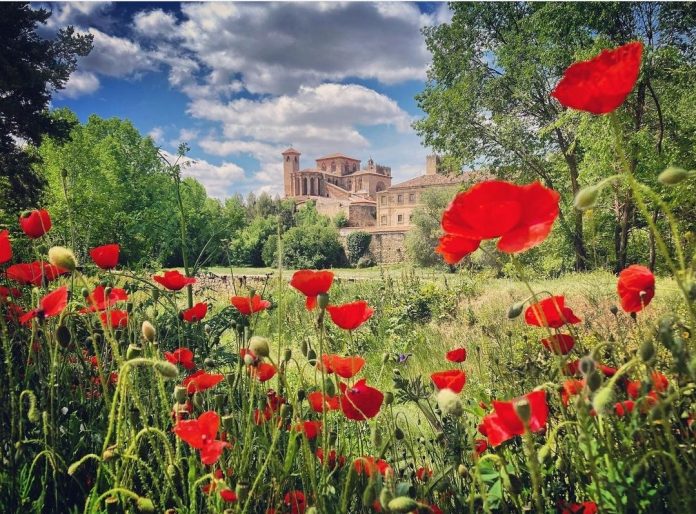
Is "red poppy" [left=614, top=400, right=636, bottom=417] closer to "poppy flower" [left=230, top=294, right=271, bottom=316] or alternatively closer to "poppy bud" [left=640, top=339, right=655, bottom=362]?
"poppy bud" [left=640, top=339, right=655, bottom=362]

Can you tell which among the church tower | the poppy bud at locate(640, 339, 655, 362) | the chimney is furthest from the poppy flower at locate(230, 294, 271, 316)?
the church tower

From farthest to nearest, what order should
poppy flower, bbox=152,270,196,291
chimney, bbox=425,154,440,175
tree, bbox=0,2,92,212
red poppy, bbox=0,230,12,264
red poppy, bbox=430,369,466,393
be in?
chimney, bbox=425,154,440,175 → tree, bbox=0,2,92,212 → poppy flower, bbox=152,270,196,291 → red poppy, bbox=0,230,12,264 → red poppy, bbox=430,369,466,393

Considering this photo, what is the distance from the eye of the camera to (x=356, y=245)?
41.4 metres

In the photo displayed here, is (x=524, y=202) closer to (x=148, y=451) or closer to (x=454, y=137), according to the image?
(x=148, y=451)

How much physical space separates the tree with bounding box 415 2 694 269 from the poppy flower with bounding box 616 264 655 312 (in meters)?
14.5

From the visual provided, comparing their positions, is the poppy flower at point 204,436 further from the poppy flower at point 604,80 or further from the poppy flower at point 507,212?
the poppy flower at point 604,80

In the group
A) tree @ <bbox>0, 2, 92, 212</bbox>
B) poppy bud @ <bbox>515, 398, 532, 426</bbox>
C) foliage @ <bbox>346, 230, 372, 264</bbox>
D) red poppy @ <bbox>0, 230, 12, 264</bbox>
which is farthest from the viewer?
foliage @ <bbox>346, 230, 372, 264</bbox>

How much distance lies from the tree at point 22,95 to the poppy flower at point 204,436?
9.92 m

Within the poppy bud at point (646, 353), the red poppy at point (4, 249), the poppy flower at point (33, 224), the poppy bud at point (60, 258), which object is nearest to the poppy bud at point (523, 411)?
the poppy bud at point (646, 353)

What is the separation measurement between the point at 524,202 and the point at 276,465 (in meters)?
0.73

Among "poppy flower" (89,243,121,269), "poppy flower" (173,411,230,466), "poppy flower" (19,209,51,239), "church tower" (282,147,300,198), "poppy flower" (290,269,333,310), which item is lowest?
"poppy flower" (173,411,230,466)

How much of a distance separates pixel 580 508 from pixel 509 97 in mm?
18660

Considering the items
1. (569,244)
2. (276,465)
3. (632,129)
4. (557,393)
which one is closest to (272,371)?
(276,465)

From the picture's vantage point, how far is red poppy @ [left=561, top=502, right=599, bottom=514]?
979 millimetres
